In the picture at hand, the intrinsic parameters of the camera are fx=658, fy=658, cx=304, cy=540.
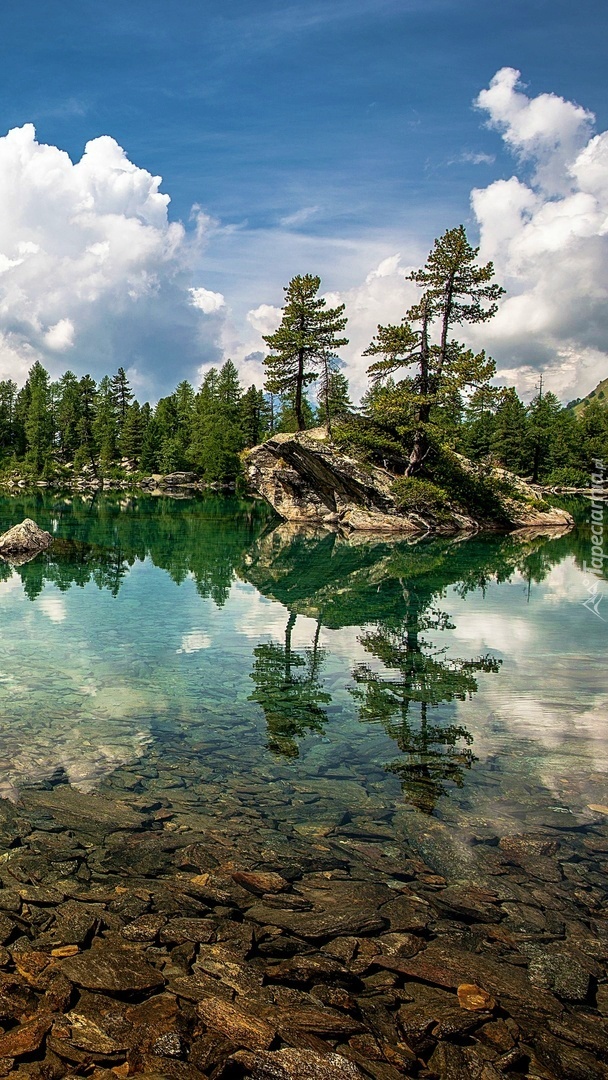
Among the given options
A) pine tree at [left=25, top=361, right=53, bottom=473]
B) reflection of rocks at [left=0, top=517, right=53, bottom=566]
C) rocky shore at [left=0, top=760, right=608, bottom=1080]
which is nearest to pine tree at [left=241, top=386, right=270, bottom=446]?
pine tree at [left=25, top=361, right=53, bottom=473]

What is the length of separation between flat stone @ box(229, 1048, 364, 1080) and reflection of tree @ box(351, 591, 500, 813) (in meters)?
4.36

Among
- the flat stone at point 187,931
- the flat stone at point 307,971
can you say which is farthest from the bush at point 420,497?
the flat stone at point 307,971

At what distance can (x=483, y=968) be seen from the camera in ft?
18.9

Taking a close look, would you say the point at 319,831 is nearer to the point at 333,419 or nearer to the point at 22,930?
the point at 22,930

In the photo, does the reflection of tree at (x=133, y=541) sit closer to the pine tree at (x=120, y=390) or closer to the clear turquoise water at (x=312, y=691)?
the clear turquoise water at (x=312, y=691)

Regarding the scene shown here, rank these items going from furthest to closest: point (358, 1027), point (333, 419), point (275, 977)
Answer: point (333, 419), point (275, 977), point (358, 1027)

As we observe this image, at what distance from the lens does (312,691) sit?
1393 cm

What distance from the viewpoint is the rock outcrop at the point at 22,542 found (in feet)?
112

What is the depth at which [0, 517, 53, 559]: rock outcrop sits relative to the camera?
112 feet

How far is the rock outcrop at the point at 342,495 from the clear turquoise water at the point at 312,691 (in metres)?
24.0

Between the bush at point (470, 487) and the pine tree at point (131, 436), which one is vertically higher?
the pine tree at point (131, 436)

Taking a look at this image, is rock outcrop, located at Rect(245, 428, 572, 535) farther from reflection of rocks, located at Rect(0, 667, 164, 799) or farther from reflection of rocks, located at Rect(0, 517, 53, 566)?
reflection of rocks, located at Rect(0, 667, 164, 799)

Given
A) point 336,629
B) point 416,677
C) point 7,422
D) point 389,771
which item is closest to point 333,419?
point 336,629

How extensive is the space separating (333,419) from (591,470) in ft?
→ 242
